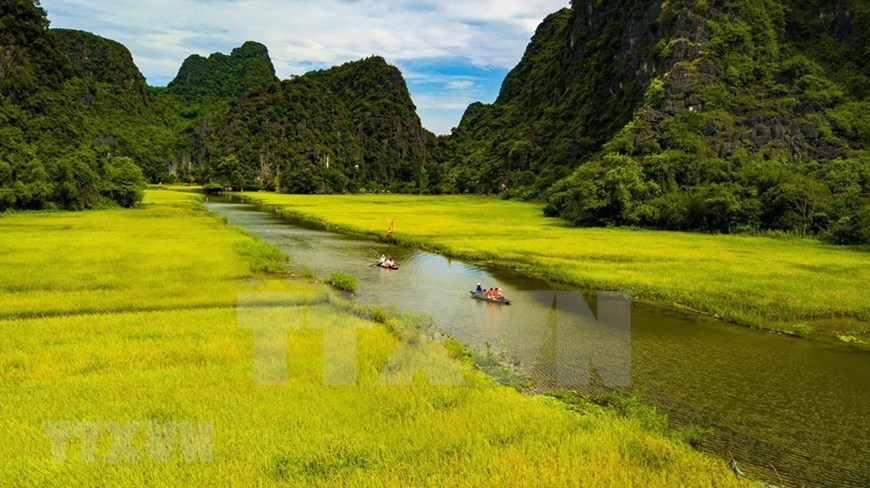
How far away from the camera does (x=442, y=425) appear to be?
29.2ft

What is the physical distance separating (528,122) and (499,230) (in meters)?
121

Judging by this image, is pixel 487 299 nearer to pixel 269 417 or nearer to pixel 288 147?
pixel 269 417

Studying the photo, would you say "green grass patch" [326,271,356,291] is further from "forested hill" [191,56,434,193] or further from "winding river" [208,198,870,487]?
"forested hill" [191,56,434,193]

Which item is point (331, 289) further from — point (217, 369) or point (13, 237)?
point (13, 237)

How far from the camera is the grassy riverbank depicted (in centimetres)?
1952

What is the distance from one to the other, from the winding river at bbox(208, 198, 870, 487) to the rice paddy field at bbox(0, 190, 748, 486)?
1.88 m

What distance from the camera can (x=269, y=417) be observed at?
888 cm

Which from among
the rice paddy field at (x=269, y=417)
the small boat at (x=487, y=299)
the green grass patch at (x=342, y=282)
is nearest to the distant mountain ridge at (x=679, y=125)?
the small boat at (x=487, y=299)

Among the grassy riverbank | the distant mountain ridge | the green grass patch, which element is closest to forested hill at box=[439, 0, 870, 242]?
the distant mountain ridge

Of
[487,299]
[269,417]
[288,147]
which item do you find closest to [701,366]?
[487,299]

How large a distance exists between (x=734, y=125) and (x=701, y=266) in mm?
45719

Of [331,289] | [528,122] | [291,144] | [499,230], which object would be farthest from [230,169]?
[331,289]

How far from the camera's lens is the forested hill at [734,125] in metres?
47.1

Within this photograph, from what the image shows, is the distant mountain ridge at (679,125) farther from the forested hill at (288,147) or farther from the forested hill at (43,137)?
the forested hill at (288,147)
